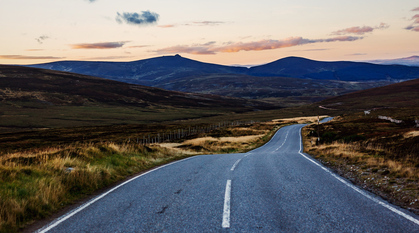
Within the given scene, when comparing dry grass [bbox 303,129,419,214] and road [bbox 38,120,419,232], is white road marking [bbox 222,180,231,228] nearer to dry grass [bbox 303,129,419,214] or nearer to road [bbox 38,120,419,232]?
road [bbox 38,120,419,232]

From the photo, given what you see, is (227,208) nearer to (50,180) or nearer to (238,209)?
(238,209)

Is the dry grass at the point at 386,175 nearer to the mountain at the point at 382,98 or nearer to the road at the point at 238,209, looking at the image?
the road at the point at 238,209

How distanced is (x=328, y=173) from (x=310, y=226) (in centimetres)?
681

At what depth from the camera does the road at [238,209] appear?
585cm

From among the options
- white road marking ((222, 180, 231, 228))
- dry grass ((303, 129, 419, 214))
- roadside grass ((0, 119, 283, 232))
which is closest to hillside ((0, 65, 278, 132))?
roadside grass ((0, 119, 283, 232))

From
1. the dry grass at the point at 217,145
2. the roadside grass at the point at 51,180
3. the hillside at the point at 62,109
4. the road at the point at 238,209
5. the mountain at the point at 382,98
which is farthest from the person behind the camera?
the mountain at the point at 382,98

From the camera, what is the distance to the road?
585 centimetres

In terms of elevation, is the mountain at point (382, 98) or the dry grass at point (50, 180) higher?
the dry grass at point (50, 180)

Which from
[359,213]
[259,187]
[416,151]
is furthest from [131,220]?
[416,151]

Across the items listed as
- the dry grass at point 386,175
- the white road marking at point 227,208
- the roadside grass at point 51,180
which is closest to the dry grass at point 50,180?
the roadside grass at point 51,180

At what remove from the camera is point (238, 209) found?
6875mm

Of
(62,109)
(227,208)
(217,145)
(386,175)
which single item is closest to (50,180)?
(227,208)

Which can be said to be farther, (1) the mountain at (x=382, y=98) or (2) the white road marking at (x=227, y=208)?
(1) the mountain at (x=382, y=98)

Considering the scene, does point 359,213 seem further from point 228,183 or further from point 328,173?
point 328,173
